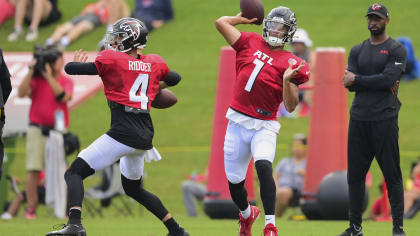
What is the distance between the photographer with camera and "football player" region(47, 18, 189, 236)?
3936 millimetres

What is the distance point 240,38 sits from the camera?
25.4 ft

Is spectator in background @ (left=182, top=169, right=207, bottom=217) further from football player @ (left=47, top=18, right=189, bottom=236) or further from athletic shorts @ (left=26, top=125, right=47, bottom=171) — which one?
football player @ (left=47, top=18, right=189, bottom=236)

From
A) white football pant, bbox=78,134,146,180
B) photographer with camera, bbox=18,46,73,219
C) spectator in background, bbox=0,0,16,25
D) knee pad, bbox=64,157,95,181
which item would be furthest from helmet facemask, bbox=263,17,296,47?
spectator in background, bbox=0,0,16,25

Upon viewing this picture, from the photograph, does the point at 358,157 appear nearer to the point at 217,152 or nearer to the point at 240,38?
the point at 240,38

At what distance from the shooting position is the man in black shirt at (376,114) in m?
8.03

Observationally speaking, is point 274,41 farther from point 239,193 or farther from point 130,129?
point 130,129

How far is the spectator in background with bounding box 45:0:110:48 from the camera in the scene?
18.9 m

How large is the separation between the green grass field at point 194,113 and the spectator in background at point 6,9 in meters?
0.19

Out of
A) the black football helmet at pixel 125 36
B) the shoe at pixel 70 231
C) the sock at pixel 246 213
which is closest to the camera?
the shoe at pixel 70 231

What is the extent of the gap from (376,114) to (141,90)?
1.98m

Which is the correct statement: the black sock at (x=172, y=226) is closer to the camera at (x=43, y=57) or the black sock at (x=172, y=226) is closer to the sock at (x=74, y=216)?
the sock at (x=74, y=216)

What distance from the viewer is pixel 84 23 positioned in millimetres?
19406

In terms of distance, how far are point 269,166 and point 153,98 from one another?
3.40 feet

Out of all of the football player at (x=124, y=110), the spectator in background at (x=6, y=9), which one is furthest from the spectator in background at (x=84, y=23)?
the football player at (x=124, y=110)
